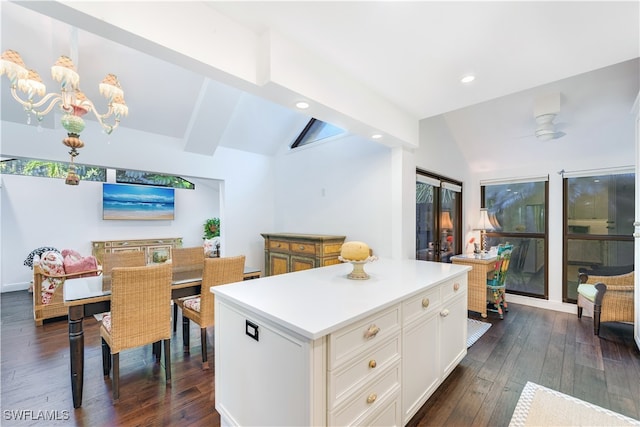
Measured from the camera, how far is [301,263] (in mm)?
3660

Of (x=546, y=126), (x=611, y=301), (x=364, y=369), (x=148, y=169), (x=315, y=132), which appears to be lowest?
(x=611, y=301)

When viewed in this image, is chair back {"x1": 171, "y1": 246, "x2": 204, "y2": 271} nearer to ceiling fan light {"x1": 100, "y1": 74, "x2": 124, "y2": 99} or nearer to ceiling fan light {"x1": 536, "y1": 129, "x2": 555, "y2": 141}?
ceiling fan light {"x1": 100, "y1": 74, "x2": 124, "y2": 99}

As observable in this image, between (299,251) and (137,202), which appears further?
(137,202)

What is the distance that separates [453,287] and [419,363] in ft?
2.37

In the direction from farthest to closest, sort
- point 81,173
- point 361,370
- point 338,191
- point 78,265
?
point 81,173 < point 78,265 < point 338,191 < point 361,370

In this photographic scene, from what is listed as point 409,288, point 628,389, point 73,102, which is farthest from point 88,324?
point 628,389

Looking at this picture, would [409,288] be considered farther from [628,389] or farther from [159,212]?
[159,212]

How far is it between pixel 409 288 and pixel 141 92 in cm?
357

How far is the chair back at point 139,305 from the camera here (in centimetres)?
191

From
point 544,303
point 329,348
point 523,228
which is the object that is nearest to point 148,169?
point 329,348

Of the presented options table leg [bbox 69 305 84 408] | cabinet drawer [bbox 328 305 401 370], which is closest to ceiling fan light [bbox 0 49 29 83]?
table leg [bbox 69 305 84 408]

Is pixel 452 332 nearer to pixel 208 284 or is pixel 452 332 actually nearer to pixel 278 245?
pixel 208 284

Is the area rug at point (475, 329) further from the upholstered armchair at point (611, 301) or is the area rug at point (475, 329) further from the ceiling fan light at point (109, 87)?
the ceiling fan light at point (109, 87)

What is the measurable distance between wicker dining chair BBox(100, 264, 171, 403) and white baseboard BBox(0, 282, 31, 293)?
4.92m
